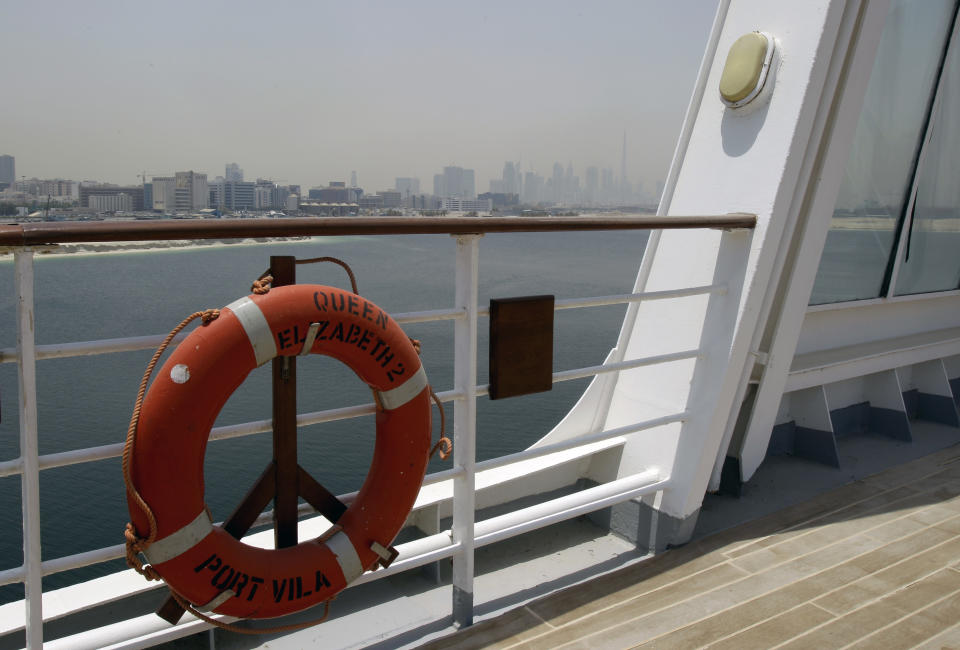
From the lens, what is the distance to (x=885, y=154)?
2785 mm

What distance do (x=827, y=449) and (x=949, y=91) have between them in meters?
1.50

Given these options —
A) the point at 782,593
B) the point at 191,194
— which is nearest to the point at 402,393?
the point at 782,593

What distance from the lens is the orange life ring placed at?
3.49 feet

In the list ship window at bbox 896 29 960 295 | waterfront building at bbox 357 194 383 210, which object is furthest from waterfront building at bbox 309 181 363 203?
ship window at bbox 896 29 960 295

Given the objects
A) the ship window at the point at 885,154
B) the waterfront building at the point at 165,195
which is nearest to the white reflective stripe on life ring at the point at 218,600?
the ship window at the point at 885,154

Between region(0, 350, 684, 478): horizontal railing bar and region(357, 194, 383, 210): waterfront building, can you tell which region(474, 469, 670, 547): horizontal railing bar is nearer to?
region(0, 350, 684, 478): horizontal railing bar

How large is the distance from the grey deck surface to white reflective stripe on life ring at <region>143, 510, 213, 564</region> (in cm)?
59

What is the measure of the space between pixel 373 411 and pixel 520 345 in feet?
1.18

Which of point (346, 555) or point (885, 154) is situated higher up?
point (885, 154)

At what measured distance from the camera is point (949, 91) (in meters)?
2.96

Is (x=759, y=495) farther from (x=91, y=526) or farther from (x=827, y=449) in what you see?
(x=91, y=526)

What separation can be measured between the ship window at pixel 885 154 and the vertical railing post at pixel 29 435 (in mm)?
2372

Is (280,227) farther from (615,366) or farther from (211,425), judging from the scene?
Answer: (615,366)

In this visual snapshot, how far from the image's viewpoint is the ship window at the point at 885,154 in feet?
8.58
